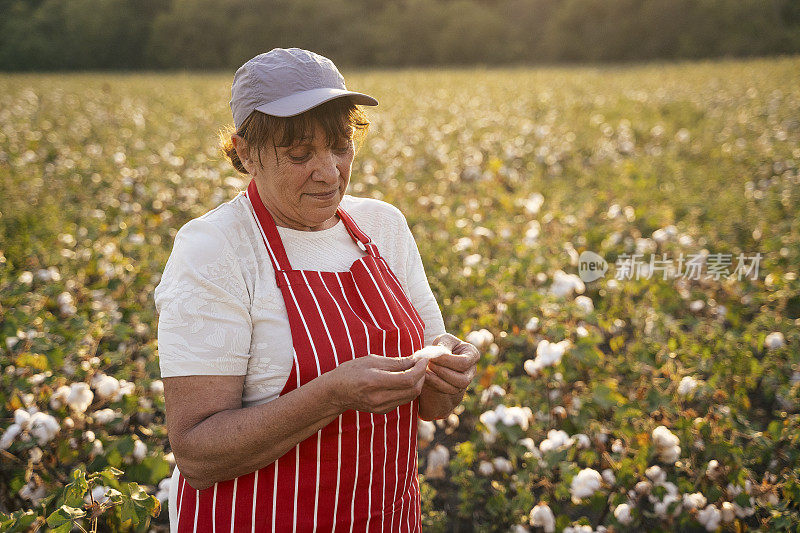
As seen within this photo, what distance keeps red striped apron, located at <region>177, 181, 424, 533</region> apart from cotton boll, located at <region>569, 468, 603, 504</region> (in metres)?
0.84

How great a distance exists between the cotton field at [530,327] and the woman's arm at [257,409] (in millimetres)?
352

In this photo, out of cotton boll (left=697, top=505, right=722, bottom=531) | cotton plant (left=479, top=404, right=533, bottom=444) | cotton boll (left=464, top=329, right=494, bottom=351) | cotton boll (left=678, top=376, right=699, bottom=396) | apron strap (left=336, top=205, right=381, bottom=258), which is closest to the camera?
apron strap (left=336, top=205, right=381, bottom=258)

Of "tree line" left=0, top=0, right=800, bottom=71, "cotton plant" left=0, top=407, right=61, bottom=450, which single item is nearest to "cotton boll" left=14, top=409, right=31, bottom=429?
"cotton plant" left=0, top=407, right=61, bottom=450

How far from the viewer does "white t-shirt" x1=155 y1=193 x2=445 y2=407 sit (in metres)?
1.04

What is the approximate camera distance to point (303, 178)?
47.7 inches

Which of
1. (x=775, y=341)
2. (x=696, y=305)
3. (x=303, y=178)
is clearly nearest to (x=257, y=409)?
(x=303, y=178)

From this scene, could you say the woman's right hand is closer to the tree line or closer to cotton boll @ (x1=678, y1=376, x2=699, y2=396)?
cotton boll @ (x1=678, y1=376, x2=699, y2=396)

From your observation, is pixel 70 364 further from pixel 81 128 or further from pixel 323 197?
pixel 81 128

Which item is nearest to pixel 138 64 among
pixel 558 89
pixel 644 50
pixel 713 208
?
pixel 644 50

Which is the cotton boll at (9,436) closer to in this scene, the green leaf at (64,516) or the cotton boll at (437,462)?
the green leaf at (64,516)

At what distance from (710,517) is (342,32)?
1648 inches

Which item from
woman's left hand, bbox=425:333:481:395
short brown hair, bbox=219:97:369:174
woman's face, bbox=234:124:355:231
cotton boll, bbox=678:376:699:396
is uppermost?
short brown hair, bbox=219:97:369:174

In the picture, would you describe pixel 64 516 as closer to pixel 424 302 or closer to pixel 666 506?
pixel 424 302

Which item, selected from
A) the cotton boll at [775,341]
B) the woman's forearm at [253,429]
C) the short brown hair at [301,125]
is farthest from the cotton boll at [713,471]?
the short brown hair at [301,125]
